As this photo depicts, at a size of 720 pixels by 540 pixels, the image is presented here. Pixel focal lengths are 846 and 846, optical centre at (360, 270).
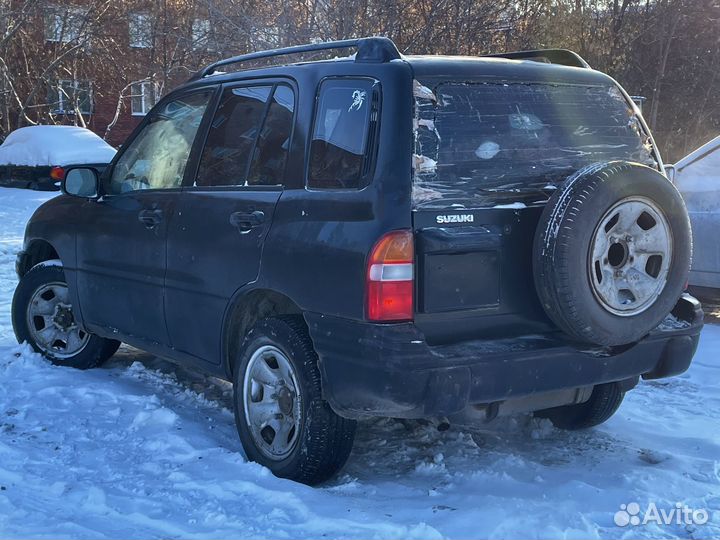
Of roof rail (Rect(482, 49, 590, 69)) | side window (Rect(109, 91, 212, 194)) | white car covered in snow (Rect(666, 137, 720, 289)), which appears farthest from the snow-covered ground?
white car covered in snow (Rect(666, 137, 720, 289))

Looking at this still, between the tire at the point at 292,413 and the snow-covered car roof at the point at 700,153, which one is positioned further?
the snow-covered car roof at the point at 700,153

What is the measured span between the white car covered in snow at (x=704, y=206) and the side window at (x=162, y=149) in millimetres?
4359

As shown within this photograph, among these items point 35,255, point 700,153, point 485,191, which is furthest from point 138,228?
point 700,153

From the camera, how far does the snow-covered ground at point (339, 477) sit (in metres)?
3.42

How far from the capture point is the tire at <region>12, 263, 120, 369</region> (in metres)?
5.69

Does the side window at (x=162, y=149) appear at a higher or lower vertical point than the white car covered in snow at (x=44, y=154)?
higher

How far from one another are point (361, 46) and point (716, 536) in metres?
2.54

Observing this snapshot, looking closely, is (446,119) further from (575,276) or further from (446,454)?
(446,454)

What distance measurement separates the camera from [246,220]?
405 centimetres

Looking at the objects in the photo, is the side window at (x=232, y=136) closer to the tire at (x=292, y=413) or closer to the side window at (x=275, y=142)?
the side window at (x=275, y=142)

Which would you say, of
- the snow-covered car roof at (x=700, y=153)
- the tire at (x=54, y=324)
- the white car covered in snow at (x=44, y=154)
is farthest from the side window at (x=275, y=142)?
the white car covered in snow at (x=44, y=154)

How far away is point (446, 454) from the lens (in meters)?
4.27

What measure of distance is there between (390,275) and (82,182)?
274 centimetres

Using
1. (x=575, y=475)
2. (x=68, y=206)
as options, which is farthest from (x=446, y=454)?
(x=68, y=206)
